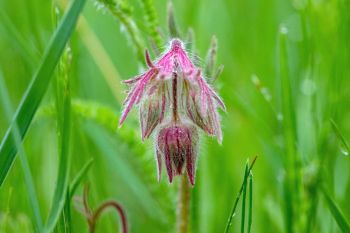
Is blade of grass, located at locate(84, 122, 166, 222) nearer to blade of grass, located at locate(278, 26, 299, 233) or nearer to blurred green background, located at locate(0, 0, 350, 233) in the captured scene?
blurred green background, located at locate(0, 0, 350, 233)

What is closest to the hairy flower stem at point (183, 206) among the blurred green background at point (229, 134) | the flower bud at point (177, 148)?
the blurred green background at point (229, 134)

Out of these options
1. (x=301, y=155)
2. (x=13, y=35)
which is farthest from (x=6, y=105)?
(x=301, y=155)

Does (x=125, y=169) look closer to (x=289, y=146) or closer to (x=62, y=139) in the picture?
(x=289, y=146)

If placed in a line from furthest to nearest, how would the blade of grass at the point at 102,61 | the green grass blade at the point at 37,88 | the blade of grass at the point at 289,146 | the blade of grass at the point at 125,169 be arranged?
the blade of grass at the point at 102,61, the blade of grass at the point at 125,169, the blade of grass at the point at 289,146, the green grass blade at the point at 37,88

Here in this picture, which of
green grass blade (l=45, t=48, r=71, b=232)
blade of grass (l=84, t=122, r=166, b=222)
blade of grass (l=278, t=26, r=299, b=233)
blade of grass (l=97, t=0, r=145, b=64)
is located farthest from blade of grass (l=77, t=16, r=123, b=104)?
green grass blade (l=45, t=48, r=71, b=232)

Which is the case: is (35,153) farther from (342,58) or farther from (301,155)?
(342,58)

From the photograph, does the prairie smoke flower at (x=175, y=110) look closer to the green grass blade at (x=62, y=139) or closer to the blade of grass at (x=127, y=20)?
the green grass blade at (x=62, y=139)
